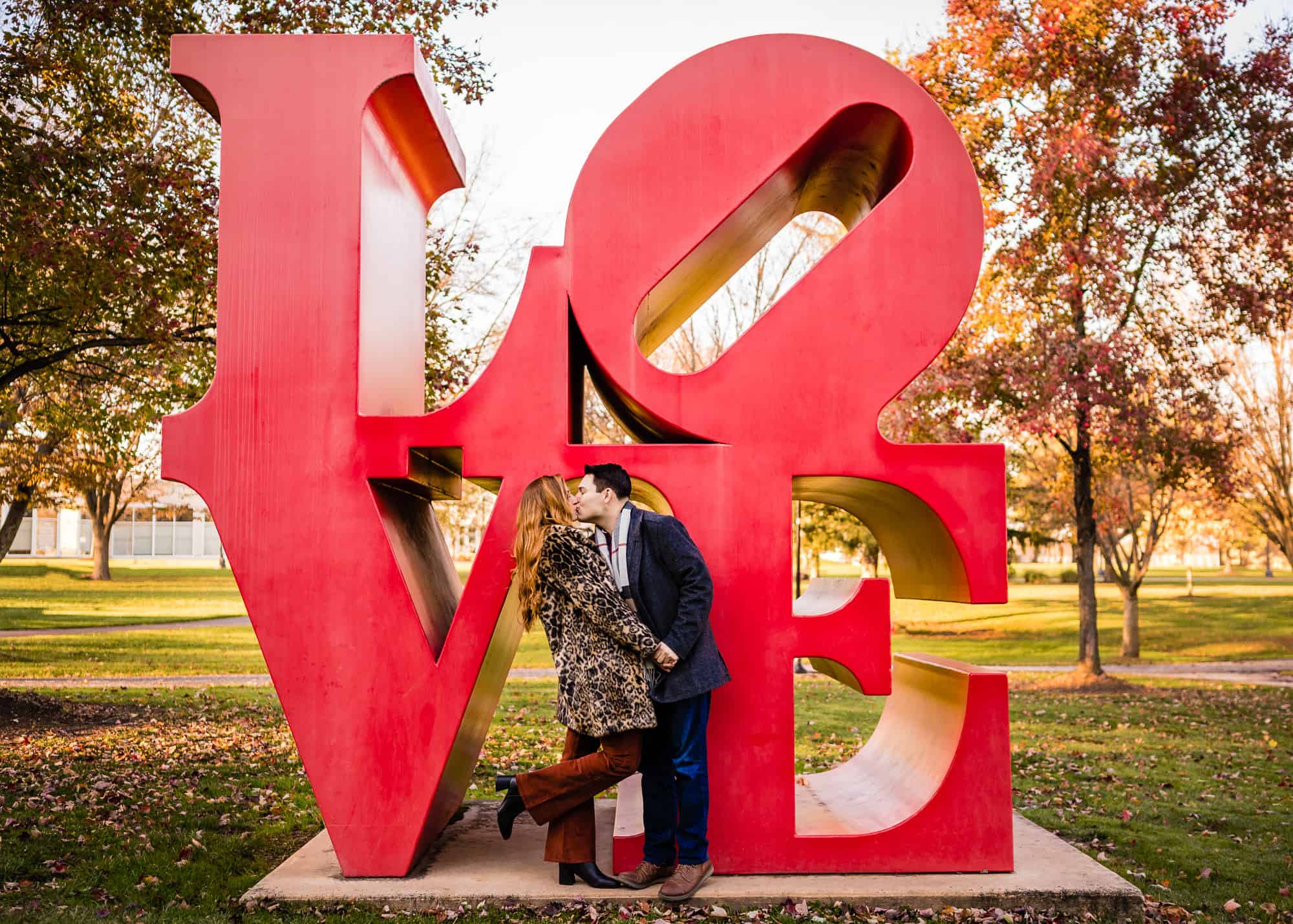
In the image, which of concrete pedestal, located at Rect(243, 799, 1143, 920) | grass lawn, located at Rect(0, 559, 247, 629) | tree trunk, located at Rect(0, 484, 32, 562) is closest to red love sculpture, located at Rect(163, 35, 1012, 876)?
concrete pedestal, located at Rect(243, 799, 1143, 920)

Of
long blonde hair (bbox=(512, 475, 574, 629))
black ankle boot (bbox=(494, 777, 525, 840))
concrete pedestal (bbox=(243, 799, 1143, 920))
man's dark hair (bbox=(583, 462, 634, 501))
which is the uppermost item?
man's dark hair (bbox=(583, 462, 634, 501))

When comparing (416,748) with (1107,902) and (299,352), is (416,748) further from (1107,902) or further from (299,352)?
(1107,902)

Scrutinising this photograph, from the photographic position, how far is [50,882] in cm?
553

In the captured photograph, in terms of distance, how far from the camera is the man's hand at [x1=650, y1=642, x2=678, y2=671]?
509 cm

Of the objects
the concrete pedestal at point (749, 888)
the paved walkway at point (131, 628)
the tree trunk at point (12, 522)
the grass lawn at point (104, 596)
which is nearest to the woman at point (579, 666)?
the concrete pedestal at point (749, 888)

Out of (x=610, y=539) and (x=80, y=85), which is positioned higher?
(x=80, y=85)

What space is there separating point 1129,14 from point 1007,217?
3363mm

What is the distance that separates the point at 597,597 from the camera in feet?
16.8

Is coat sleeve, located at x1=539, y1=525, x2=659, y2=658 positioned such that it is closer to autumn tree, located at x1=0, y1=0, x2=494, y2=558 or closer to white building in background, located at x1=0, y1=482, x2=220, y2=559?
autumn tree, located at x1=0, y1=0, x2=494, y2=558

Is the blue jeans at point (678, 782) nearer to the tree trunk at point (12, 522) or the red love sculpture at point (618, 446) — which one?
the red love sculpture at point (618, 446)

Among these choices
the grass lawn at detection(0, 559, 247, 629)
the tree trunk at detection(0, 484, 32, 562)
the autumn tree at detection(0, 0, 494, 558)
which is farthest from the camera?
the grass lawn at detection(0, 559, 247, 629)

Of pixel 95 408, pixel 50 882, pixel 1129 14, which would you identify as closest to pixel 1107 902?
pixel 50 882

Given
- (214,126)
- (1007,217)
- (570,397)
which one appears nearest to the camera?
(570,397)

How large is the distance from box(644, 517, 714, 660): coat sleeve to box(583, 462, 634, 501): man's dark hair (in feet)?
0.86
